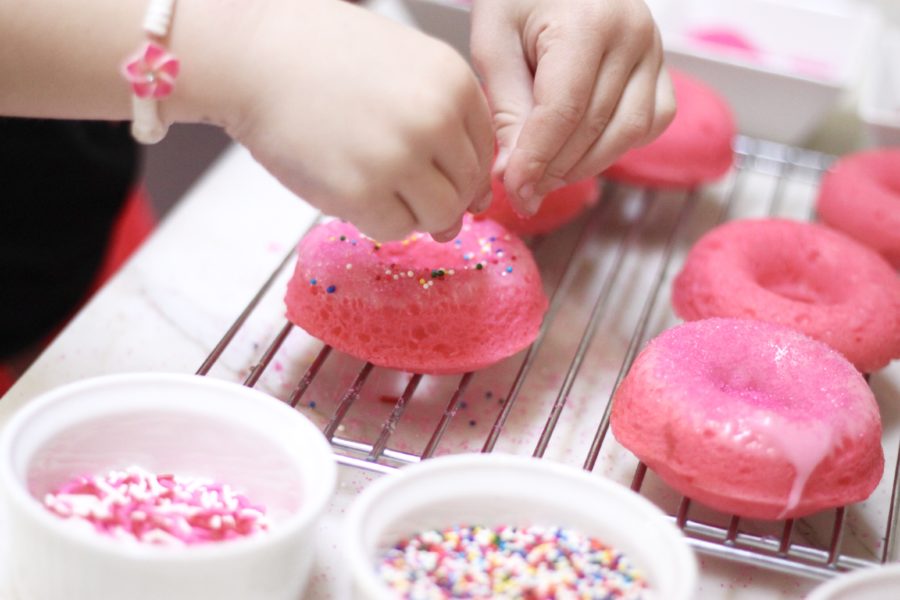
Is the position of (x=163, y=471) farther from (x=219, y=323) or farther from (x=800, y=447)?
(x=800, y=447)

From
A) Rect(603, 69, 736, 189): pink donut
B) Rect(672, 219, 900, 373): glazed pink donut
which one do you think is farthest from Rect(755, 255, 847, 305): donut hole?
Rect(603, 69, 736, 189): pink donut

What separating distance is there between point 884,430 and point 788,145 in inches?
23.5

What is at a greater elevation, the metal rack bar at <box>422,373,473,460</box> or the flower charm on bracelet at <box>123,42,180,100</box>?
the flower charm on bracelet at <box>123,42,180,100</box>

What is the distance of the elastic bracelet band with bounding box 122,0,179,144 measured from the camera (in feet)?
2.45

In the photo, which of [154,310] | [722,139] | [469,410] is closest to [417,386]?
[469,410]

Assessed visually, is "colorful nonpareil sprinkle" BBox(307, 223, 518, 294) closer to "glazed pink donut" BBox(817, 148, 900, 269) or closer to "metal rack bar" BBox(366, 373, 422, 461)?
"metal rack bar" BBox(366, 373, 422, 461)

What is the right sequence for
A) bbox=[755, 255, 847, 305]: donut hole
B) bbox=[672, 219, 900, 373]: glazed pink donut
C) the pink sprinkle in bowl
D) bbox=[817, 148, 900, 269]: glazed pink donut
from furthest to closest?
bbox=[817, 148, 900, 269]: glazed pink donut, bbox=[755, 255, 847, 305]: donut hole, bbox=[672, 219, 900, 373]: glazed pink donut, the pink sprinkle in bowl

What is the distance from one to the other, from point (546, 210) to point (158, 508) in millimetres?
579

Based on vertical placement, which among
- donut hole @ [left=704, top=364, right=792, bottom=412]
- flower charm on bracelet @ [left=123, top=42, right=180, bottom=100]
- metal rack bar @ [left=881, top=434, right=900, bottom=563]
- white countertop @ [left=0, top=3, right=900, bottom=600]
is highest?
flower charm on bracelet @ [left=123, top=42, right=180, bottom=100]

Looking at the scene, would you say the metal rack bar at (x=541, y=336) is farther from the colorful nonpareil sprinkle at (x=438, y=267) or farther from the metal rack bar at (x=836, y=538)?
Result: the metal rack bar at (x=836, y=538)

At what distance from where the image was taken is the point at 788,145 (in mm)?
1463

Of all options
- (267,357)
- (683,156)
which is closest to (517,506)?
(267,357)

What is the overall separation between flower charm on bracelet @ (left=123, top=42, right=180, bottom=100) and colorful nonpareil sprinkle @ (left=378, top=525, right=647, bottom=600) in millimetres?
364

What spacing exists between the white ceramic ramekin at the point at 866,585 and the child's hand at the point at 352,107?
374mm
